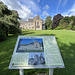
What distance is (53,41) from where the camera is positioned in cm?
320

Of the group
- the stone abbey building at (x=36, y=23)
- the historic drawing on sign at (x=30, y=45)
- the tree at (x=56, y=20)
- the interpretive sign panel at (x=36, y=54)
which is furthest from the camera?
the stone abbey building at (x=36, y=23)

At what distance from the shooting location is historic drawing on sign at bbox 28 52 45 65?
2.53m

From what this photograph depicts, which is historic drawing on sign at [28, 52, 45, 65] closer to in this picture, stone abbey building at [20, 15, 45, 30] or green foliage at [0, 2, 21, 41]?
green foliage at [0, 2, 21, 41]

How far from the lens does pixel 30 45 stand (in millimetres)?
2963

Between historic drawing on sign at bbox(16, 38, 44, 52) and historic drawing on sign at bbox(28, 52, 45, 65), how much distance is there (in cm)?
17

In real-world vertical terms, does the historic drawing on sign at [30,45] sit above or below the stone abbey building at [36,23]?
below

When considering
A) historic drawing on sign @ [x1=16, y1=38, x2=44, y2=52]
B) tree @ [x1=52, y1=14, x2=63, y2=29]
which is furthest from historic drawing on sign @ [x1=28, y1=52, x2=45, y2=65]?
tree @ [x1=52, y1=14, x2=63, y2=29]

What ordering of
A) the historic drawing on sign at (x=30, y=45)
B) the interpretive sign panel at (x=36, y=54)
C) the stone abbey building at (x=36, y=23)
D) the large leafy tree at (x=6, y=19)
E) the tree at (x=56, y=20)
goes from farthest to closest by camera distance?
1. the stone abbey building at (x=36, y=23)
2. the tree at (x=56, y=20)
3. the large leafy tree at (x=6, y=19)
4. the historic drawing on sign at (x=30, y=45)
5. the interpretive sign panel at (x=36, y=54)

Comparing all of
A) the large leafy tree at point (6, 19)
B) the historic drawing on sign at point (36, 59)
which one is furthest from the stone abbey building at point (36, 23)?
the historic drawing on sign at point (36, 59)

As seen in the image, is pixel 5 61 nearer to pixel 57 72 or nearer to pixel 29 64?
pixel 29 64

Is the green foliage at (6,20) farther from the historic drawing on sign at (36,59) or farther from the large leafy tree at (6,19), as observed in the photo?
the historic drawing on sign at (36,59)

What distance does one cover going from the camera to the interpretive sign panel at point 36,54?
249 centimetres

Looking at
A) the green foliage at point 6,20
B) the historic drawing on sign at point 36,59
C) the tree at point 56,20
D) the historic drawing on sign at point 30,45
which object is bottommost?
the historic drawing on sign at point 36,59

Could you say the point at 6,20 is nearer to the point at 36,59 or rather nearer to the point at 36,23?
the point at 36,59
